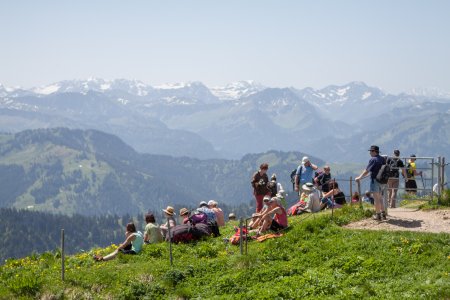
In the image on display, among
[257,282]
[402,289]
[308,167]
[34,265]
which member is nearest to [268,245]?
[257,282]

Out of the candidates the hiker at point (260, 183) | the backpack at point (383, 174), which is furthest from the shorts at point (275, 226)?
the hiker at point (260, 183)

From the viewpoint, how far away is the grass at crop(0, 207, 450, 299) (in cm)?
1432

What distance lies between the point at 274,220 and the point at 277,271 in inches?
200

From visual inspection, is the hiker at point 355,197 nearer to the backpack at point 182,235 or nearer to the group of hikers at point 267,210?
the group of hikers at point 267,210

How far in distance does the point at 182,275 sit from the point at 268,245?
10.5ft

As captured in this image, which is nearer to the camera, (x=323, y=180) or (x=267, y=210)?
(x=267, y=210)

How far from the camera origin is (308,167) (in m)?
→ 28.5

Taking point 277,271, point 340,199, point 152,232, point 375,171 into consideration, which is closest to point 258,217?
point 152,232

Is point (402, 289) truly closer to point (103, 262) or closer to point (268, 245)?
point (268, 245)

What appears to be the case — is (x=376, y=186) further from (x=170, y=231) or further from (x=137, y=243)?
(x=137, y=243)

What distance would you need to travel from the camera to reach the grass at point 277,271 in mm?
14320

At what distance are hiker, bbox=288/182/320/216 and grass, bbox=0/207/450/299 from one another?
19.8 ft

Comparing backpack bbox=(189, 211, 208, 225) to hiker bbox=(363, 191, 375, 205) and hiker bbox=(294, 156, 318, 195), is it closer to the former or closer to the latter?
hiker bbox=(294, 156, 318, 195)

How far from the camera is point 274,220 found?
21.1m
